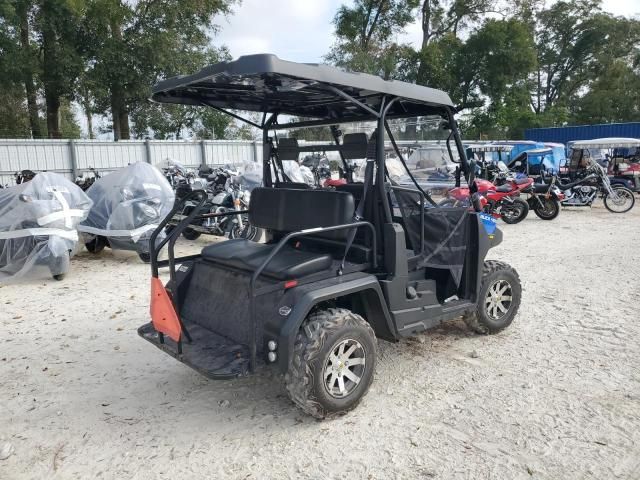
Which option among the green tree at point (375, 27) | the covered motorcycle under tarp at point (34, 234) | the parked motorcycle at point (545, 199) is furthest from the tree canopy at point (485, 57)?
the covered motorcycle under tarp at point (34, 234)

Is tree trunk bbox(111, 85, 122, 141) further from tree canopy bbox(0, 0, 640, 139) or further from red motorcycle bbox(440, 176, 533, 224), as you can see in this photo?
red motorcycle bbox(440, 176, 533, 224)

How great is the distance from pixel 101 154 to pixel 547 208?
39.2 ft

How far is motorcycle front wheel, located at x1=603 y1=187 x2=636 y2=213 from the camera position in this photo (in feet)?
42.2

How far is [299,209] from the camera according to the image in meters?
3.70

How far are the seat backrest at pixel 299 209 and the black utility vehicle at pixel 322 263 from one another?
0.01 metres

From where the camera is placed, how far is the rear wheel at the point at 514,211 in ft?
37.5

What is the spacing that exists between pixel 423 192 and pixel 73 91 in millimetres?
16760

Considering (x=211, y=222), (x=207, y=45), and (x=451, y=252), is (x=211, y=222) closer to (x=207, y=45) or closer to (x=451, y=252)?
(x=451, y=252)

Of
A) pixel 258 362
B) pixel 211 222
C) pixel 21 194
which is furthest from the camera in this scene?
pixel 211 222

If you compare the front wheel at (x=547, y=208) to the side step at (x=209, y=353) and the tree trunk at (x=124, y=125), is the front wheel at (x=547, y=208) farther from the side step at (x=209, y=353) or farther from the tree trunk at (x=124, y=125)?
the tree trunk at (x=124, y=125)

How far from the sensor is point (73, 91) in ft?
56.5

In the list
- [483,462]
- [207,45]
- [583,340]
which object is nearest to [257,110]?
[483,462]

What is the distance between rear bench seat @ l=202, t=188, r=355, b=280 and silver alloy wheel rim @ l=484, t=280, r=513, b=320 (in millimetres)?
1630

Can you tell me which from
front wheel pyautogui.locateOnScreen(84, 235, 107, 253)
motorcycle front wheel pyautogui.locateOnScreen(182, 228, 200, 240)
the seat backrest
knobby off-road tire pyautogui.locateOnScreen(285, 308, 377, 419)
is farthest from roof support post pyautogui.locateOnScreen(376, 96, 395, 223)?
motorcycle front wheel pyautogui.locateOnScreen(182, 228, 200, 240)
